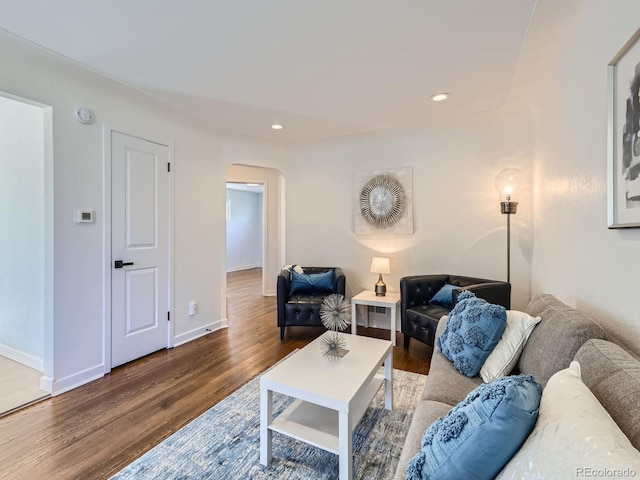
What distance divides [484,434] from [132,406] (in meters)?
2.30

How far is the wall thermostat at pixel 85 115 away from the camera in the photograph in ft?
7.73

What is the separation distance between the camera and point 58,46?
1.97 meters

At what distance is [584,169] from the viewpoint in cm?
163

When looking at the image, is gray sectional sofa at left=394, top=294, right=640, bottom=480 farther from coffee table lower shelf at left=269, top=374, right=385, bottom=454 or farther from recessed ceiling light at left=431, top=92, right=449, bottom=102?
recessed ceiling light at left=431, top=92, right=449, bottom=102

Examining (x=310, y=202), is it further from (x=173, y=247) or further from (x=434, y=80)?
(x=434, y=80)

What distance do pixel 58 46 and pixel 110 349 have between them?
92.0 inches

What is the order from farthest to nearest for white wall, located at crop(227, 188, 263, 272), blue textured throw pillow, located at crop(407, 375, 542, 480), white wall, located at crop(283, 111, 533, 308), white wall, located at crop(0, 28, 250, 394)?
white wall, located at crop(227, 188, 263, 272)
white wall, located at crop(283, 111, 533, 308)
white wall, located at crop(0, 28, 250, 394)
blue textured throw pillow, located at crop(407, 375, 542, 480)

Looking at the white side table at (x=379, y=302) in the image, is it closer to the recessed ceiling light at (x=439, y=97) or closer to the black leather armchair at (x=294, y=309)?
the black leather armchair at (x=294, y=309)

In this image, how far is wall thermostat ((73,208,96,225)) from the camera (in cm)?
236

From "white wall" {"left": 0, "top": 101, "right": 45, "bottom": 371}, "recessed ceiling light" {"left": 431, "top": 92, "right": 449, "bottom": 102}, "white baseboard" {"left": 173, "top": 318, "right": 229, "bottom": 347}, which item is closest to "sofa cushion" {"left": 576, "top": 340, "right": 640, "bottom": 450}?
"recessed ceiling light" {"left": 431, "top": 92, "right": 449, "bottom": 102}

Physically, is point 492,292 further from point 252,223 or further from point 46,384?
point 252,223

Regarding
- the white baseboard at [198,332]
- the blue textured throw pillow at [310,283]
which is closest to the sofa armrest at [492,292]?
the blue textured throw pillow at [310,283]

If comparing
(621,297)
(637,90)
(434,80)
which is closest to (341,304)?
(621,297)
